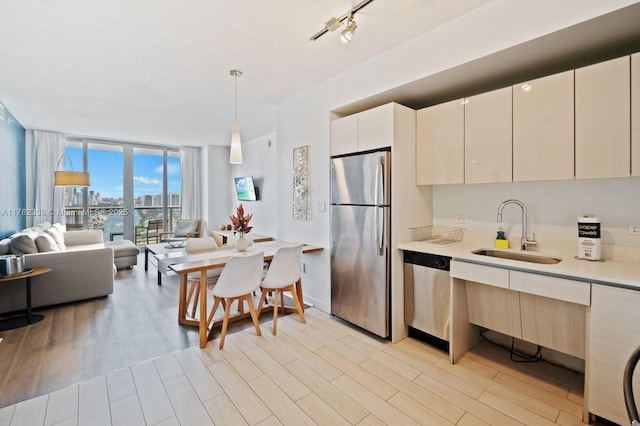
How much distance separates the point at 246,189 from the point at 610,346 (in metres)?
6.15

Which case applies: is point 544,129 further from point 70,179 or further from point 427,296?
point 70,179

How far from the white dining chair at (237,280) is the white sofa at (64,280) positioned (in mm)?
2073

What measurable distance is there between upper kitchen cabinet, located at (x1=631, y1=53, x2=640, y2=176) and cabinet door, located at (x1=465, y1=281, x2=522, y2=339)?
109 cm

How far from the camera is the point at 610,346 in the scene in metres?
1.66

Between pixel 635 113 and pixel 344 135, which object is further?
pixel 344 135

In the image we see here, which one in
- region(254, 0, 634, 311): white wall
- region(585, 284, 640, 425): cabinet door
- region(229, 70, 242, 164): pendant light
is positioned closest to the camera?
region(585, 284, 640, 425): cabinet door

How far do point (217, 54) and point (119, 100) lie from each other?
2195mm

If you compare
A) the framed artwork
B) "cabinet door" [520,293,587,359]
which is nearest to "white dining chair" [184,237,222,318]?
the framed artwork

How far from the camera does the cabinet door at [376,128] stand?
264cm

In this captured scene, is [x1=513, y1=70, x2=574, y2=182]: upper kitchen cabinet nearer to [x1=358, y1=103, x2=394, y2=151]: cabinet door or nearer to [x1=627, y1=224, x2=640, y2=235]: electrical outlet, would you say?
[x1=627, y1=224, x2=640, y2=235]: electrical outlet

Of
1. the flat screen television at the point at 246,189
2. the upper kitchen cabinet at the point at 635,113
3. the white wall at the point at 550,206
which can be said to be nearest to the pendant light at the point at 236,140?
the white wall at the point at 550,206

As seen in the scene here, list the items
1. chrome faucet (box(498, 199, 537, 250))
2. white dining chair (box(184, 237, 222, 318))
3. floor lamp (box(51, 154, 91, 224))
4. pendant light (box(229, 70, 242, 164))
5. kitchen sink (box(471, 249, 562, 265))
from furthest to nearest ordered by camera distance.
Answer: floor lamp (box(51, 154, 91, 224)) → white dining chair (box(184, 237, 222, 318)) → pendant light (box(229, 70, 242, 164)) → chrome faucet (box(498, 199, 537, 250)) → kitchen sink (box(471, 249, 562, 265))

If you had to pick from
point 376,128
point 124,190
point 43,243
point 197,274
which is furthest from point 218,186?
point 376,128

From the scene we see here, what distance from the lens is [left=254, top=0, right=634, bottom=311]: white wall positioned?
6.05ft
